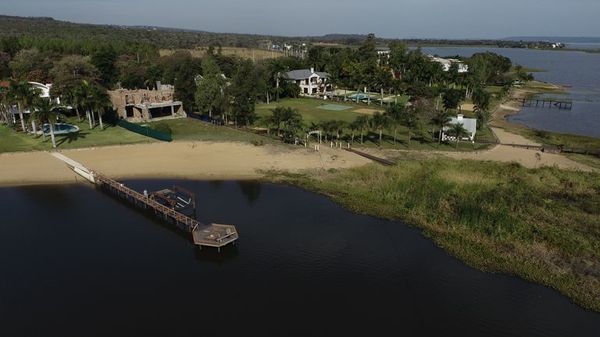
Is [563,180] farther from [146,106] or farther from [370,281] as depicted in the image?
[146,106]

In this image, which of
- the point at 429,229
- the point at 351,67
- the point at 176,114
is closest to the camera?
the point at 429,229

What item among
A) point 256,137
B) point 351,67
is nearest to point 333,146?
point 256,137

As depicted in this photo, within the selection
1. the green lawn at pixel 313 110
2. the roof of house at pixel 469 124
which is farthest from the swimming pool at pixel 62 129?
the roof of house at pixel 469 124

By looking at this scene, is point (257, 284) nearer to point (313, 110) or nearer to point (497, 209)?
point (497, 209)

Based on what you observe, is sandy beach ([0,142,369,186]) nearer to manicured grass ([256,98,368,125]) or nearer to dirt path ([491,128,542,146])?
manicured grass ([256,98,368,125])

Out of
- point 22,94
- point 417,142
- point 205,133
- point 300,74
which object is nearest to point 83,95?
point 22,94

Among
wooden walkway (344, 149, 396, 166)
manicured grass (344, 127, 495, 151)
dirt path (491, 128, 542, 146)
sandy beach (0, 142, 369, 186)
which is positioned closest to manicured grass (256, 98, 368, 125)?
manicured grass (344, 127, 495, 151)
